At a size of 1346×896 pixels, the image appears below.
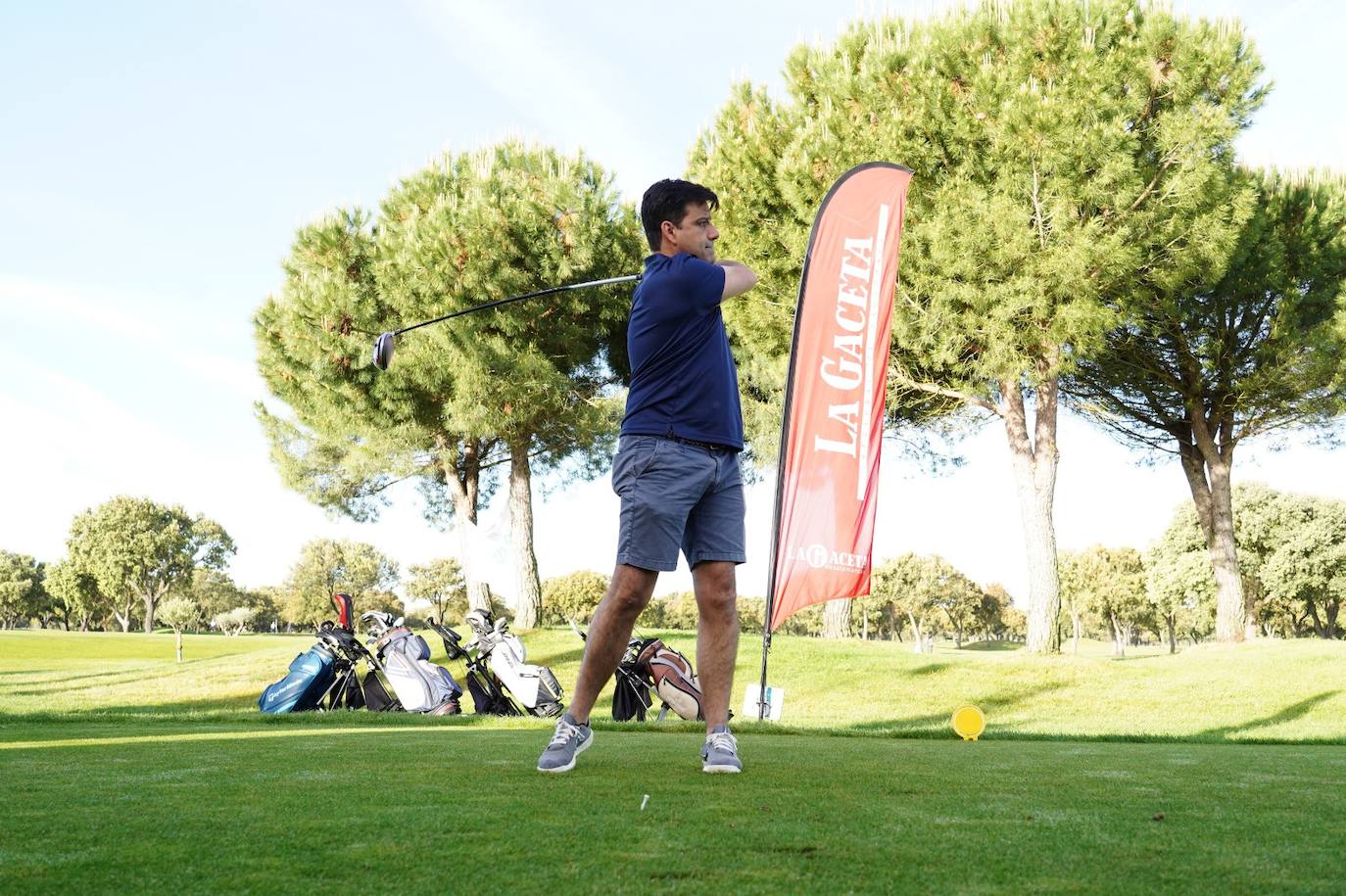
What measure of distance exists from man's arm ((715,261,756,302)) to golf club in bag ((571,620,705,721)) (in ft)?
14.6

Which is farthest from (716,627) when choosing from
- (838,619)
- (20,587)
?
(20,587)

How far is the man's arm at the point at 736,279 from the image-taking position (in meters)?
3.62

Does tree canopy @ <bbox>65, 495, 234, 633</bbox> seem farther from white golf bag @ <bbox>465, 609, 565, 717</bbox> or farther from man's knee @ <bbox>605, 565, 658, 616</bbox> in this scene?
man's knee @ <bbox>605, 565, 658, 616</bbox>

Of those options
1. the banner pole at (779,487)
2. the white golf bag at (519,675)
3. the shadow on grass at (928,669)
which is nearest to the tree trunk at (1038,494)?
the shadow on grass at (928,669)

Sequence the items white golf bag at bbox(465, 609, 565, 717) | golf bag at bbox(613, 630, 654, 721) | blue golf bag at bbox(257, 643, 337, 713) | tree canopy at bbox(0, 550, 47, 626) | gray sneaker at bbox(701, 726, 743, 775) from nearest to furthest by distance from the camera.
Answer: gray sneaker at bbox(701, 726, 743, 775) < golf bag at bbox(613, 630, 654, 721) < blue golf bag at bbox(257, 643, 337, 713) < white golf bag at bbox(465, 609, 565, 717) < tree canopy at bbox(0, 550, 47, 626)

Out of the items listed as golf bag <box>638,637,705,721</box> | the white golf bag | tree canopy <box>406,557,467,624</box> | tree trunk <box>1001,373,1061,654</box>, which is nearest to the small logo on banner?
golf bag <box>638,637,705,721</box>

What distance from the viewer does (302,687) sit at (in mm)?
10125

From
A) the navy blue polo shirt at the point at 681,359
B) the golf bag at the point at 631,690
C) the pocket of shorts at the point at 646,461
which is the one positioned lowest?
the golf bag at the point at 631,690

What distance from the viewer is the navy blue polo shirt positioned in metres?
3.55

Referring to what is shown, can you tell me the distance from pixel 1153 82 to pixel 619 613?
55.2 feet

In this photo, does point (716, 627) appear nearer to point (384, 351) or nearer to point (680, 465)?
point (680, 465)

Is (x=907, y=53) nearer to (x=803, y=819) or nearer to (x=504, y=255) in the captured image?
(x=504, y=255)

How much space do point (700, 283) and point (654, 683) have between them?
5.42 meters

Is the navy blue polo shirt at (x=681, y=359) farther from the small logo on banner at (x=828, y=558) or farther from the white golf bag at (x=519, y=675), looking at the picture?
the white golf bag at (x=519, y=675)
